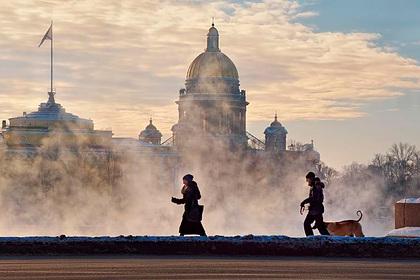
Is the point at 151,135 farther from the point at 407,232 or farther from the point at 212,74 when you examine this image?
the point at 407,232

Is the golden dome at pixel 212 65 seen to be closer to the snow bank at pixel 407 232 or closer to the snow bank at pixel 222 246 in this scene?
the snow bank at pixel 407 232

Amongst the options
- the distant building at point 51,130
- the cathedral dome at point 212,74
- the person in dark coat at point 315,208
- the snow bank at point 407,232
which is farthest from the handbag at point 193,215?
the cathedral dome at point 212,74

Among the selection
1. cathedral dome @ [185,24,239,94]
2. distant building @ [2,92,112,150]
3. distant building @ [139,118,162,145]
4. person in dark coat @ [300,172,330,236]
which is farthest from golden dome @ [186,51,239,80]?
person in dark coat @ [300,172,330,236]

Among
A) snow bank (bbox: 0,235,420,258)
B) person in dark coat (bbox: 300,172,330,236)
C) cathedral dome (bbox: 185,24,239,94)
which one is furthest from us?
cathedral dome (bbox: 185,24,239,94)

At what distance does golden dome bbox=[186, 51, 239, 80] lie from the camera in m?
125

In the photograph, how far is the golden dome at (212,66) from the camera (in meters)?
125

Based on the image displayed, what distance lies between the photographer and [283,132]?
133 meters

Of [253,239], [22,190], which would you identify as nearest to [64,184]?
[22,190]

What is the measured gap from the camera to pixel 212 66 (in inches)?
4936

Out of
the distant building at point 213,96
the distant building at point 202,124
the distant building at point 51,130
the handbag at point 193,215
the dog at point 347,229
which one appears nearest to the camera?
the handbag at point 193,215

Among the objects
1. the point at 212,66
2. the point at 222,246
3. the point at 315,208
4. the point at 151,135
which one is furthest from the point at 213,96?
the point at 222,246

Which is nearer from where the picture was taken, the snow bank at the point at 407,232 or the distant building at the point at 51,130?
the snow bank at the point at 407,232

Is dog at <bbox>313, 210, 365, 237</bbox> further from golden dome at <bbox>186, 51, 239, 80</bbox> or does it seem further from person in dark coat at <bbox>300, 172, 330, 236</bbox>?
golden dome at <bbox>186, 51, 239, 80</bbox>

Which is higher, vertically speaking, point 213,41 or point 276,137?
point 213,41
